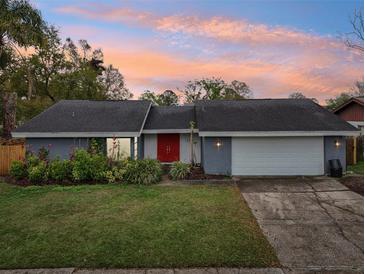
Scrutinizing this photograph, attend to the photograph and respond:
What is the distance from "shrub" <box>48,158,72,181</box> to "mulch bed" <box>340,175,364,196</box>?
1127 cm

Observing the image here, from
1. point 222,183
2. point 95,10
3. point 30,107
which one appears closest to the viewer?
point 222,183

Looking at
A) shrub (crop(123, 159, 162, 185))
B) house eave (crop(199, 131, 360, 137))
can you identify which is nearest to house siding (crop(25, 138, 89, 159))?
shrub (crop(123, 159, 162, 185))

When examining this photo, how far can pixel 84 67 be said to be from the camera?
109ft

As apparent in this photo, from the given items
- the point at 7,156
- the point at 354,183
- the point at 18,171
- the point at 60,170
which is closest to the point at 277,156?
the point at 354,183

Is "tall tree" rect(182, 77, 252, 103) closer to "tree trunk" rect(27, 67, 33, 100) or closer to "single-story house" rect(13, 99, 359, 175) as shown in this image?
"tree trunk" rect(27, 67, 33, 100)

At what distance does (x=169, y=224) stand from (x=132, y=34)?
11607 mm

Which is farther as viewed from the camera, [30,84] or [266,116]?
[30,84]

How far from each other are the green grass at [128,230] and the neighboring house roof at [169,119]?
243 inches

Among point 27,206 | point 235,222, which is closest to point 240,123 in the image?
point 235,222

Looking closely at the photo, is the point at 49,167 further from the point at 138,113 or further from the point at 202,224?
the point at 202,224

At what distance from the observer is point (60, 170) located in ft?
38.2

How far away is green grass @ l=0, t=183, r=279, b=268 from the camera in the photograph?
17.6ft

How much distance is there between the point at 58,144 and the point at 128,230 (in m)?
9.81

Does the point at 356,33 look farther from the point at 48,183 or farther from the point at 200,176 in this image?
the point at 48,183
